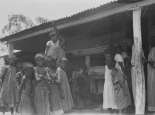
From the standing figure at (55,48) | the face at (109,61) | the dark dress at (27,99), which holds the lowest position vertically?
the dark dress at (27,99)

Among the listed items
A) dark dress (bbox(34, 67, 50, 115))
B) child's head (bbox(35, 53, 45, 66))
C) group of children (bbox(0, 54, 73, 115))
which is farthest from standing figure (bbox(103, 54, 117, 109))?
child's head (bbox(35, 53, 45, 66))

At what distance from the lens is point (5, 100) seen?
11109mm

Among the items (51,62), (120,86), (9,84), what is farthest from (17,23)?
(120,86)

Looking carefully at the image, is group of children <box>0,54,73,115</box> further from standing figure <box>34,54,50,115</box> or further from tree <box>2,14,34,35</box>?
tree <box>2,14,34,35</box>

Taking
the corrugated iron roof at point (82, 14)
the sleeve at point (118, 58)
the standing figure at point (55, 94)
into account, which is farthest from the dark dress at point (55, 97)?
the corrugated iron roof at point (82, 14)

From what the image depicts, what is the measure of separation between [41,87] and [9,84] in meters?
2.04

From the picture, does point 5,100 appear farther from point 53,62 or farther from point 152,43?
point 152,43

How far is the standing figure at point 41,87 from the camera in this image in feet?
30.3

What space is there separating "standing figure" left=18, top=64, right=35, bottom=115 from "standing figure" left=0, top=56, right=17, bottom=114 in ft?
4.00

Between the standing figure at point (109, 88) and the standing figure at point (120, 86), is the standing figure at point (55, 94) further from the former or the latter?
the standing figure at point (120, 86)

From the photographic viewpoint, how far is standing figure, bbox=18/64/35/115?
9.66 m

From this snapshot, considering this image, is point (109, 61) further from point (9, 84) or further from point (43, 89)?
point (9, 84)

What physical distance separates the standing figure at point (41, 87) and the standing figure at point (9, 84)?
1776 millimetres

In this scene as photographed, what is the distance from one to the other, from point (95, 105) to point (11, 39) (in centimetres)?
491
